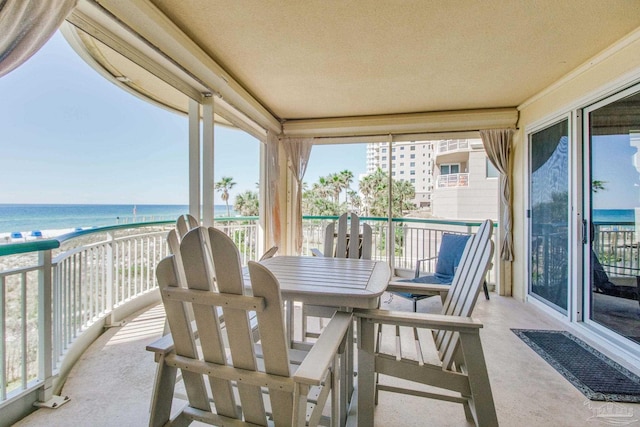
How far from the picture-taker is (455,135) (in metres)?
3.91

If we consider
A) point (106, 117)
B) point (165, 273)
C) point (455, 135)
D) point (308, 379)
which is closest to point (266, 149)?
point (455, 135)

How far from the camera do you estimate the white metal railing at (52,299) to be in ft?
4.69

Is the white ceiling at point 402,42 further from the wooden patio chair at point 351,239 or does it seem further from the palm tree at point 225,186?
the palm tree at point 225,186

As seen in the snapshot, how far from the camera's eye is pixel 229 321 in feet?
2.70

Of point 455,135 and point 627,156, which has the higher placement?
point 455,135

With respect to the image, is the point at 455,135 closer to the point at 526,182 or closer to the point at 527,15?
the point at 526,182

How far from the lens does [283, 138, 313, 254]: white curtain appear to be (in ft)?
14.3

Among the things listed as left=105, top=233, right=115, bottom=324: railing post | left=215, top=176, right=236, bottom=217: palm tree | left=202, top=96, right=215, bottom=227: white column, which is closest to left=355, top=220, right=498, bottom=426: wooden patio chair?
left=202, top=96, right=215, bottom=227: white column

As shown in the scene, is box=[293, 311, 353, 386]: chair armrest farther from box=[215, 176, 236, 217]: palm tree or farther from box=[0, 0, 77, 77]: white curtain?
box=[215, 176, 236, 217]: palm tree

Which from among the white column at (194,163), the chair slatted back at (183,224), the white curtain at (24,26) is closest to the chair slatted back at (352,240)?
the chair slatted back at (183,224)

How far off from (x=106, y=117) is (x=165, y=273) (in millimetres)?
19020

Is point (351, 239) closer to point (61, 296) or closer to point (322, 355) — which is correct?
point (322, 355)

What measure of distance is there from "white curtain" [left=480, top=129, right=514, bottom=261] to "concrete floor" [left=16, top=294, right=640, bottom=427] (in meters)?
1.79

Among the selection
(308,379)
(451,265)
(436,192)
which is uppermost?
(436,192)
